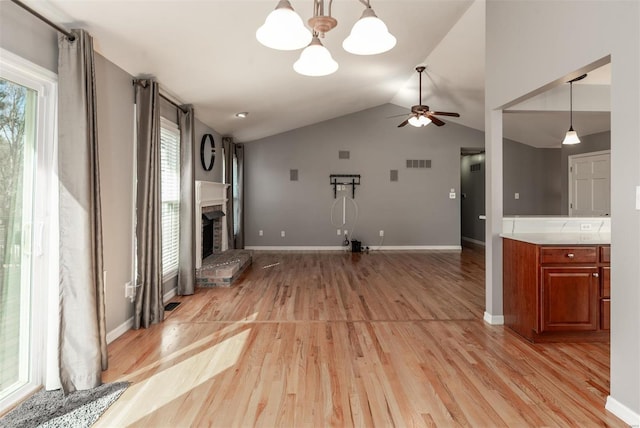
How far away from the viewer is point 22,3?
2.10 metres

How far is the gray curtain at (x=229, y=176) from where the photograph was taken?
7.48m

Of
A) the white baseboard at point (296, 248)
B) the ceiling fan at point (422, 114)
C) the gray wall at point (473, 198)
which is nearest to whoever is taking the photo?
the ceiling fan at point (422, 114)

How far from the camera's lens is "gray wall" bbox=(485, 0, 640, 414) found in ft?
6.69

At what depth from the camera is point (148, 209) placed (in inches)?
139

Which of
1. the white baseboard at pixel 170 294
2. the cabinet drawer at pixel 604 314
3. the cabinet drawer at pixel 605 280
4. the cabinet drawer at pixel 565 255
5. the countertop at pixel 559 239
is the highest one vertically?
the countertop at pixel 559 239

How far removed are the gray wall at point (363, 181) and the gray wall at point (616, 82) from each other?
5513 mm

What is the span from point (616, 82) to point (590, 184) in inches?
263

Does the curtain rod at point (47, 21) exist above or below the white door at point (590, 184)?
above

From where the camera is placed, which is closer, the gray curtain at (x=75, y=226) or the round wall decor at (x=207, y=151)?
the gray curtain at (x=75, y=226)

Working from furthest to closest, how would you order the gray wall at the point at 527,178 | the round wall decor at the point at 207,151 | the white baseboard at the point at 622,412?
the gray wall at the point at 527,178
the round wall decor at the point at 207,151
the white baseboard at the point at 622,412

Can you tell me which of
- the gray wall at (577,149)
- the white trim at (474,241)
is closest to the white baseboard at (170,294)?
the white trim at (474,241)

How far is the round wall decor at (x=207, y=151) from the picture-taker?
5.96 meters

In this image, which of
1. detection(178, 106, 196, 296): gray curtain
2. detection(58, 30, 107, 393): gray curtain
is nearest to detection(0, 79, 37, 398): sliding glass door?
detection(58, 30, 107, 393): gray curtain

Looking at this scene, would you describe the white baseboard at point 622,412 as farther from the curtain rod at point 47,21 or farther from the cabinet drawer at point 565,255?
the curtain rod at point 47,21
